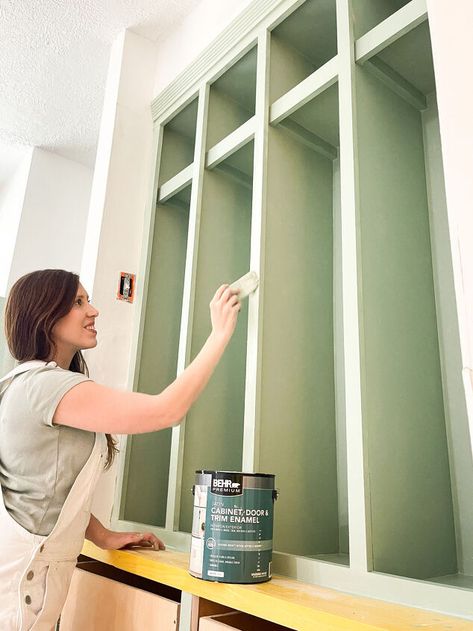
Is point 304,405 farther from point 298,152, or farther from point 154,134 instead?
point 154,134

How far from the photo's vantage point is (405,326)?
4.33 feet

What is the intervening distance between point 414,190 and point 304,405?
0.69 meters

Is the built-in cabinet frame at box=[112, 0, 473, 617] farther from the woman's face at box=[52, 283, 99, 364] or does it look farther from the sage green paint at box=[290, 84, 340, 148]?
the woman's face at box=[52, 283, 99, 364]

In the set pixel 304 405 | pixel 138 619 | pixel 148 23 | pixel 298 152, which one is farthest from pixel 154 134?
pixel 138 619

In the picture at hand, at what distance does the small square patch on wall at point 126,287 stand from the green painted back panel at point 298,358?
74 centimetres

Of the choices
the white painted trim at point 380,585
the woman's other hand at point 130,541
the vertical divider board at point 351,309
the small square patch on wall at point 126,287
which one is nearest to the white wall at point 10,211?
the small square patch on wall at point 126,287

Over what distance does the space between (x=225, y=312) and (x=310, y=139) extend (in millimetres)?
741

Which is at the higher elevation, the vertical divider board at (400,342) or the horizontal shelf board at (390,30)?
the horizontal shelf board at (390,30)

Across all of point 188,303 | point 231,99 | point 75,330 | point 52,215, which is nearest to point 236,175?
point 231,99

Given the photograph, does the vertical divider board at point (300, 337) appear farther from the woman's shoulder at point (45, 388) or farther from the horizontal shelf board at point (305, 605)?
the woman's shoulder at point (45, 388)

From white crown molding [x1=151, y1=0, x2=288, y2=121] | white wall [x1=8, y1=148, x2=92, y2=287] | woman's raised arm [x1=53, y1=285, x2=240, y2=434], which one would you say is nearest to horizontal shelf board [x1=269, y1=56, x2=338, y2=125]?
white crown molding [x1=151, y1=0, x2=288, y2=121]

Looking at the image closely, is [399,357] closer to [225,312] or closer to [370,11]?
[225,312]

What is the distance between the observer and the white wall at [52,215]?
296 cm

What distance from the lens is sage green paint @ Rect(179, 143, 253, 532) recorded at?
1.66 m
